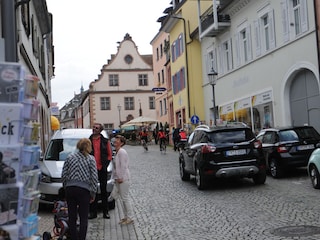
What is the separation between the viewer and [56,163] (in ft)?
37.0

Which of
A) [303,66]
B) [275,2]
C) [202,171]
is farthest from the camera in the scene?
[275,2]

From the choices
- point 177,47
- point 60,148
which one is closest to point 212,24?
point 177,47

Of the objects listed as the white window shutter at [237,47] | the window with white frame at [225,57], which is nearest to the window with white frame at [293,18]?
the white window shutter at [237,47]

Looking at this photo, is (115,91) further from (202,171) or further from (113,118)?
(202,171)

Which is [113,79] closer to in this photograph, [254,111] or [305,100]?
[254,111]

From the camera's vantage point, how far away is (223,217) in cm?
916

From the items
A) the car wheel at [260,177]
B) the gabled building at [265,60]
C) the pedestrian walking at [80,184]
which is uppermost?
the gabled building at [265,60]

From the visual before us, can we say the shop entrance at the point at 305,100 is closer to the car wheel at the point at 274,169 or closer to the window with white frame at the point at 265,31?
the window with white frame at the point at 265,31

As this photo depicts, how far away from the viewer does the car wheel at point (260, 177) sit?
43.0 ft

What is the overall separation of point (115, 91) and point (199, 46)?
138 feet

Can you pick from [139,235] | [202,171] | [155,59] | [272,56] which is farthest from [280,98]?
[155,59]

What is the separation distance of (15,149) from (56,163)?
755 cm

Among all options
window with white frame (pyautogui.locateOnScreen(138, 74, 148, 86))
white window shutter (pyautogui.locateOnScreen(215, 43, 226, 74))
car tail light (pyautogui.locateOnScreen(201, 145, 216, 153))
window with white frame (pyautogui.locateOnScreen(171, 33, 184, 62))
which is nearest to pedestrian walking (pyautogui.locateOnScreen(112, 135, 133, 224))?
car tail light (pyautogui.locateOnScreen(201, 145, 216, 153))

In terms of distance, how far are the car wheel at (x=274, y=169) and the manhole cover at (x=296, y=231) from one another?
664 centimetres
